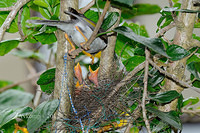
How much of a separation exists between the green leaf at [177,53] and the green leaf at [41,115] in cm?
37

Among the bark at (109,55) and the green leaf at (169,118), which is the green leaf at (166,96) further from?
the bark at (109,55)

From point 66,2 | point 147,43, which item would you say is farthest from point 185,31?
point 66,2

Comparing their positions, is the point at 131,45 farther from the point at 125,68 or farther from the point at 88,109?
the point at 88,109

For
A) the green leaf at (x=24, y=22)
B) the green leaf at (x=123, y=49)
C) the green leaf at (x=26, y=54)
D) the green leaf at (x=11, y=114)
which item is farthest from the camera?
the green leaf at (x=26, y=54)

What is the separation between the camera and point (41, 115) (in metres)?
0.71

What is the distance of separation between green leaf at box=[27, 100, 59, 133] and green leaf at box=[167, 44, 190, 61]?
367mm

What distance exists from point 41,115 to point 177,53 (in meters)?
0.43

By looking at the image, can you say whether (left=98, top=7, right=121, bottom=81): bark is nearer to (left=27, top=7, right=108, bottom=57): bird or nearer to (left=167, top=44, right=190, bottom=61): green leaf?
(left=27, top=7, right=108, bottom=57): bird

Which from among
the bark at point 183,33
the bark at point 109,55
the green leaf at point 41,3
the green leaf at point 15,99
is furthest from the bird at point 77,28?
the green leaf at point 15,99

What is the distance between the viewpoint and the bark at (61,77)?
754mm

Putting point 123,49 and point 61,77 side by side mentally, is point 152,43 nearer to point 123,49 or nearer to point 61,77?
point 61,77

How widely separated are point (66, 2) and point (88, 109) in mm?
391

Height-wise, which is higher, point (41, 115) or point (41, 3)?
point (41, 3)

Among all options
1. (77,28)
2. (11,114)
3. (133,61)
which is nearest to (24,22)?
(77,28)
